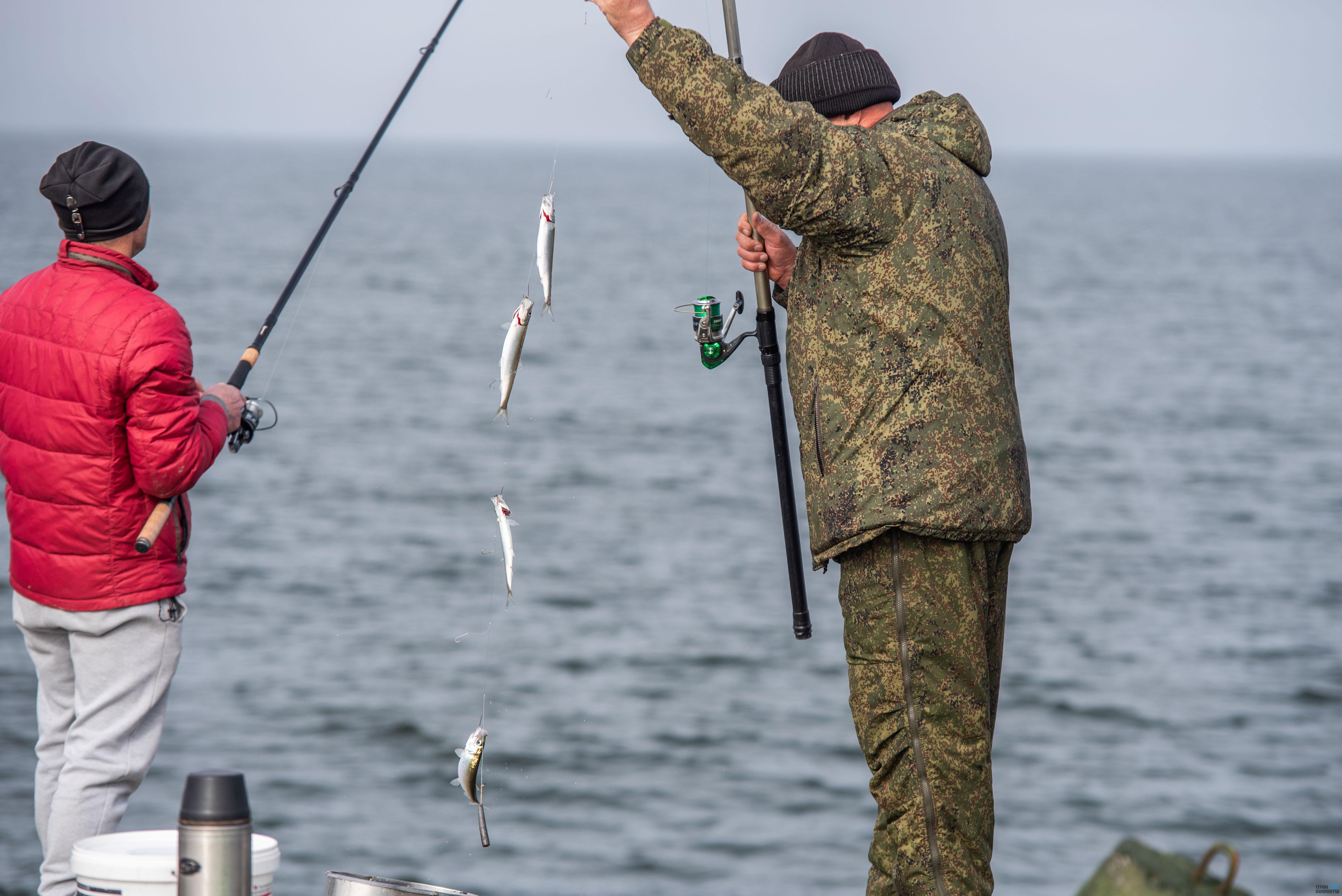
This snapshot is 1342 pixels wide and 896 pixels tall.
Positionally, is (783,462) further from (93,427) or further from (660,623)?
(660,623)

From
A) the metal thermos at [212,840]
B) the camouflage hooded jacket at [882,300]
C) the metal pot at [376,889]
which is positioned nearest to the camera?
the metal thermos at [212,840]

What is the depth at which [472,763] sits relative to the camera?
3521 mm

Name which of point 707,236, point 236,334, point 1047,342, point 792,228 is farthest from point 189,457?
point 707,236

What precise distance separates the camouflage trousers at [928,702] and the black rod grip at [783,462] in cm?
38

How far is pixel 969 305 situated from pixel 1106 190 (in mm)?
121600

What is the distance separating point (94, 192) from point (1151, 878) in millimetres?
2794

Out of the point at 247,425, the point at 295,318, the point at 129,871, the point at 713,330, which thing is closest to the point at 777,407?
the point at 713,330

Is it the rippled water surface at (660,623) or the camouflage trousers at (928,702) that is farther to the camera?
the rippled water surface at (660,623)

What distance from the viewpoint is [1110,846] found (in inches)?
402

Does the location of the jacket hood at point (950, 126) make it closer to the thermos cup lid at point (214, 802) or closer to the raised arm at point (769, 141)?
the raised arm at point (769, 141)

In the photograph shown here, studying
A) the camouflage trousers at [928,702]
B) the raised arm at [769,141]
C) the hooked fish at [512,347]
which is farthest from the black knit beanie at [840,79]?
the camouflage trousers at [928,702]

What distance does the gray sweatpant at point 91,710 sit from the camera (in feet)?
10.7

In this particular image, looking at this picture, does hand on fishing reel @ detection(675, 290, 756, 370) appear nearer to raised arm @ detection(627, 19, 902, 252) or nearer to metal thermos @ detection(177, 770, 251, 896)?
raised arm @ detection(627, 19, 902, 252)

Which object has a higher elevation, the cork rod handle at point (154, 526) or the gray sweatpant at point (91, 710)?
the cork rod handle at point (154, 526)
